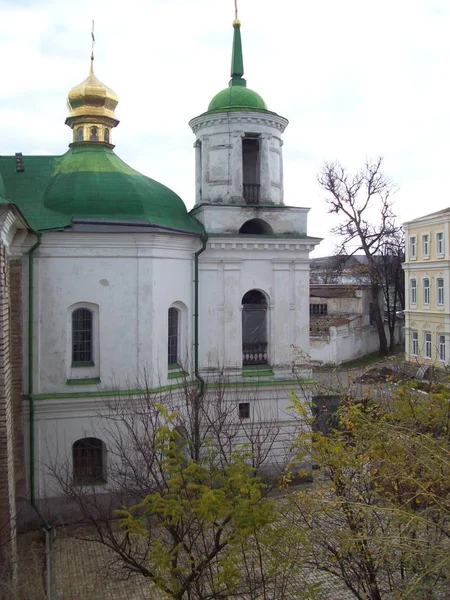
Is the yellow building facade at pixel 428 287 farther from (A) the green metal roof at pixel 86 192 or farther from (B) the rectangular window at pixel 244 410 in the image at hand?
(A) the green metal roof at pixel 86 192

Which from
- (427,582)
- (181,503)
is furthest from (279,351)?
(427,582)

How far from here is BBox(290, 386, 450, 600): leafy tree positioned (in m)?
6.40

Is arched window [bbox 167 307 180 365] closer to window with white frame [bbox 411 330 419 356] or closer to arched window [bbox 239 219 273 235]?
arched window [bbox 239 219 273 235]

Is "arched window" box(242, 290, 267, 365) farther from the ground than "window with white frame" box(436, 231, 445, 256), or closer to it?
closer to it

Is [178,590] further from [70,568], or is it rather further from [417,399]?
[70,568]

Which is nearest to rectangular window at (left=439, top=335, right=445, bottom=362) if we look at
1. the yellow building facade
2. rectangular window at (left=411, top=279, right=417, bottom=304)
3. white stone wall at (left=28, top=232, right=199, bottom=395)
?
the yellow building facade

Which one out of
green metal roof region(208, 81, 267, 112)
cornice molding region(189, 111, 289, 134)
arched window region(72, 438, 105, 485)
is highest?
green metal roof region(208, 81, 267, 112)

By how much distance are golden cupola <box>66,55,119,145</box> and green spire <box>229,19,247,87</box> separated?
410 centimetres

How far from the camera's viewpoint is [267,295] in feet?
61.3

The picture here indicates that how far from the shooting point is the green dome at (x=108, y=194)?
1611cm

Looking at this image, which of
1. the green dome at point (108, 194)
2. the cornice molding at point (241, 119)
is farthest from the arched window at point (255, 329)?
the cornice molding at point (241, 119)

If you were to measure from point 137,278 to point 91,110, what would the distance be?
607cm

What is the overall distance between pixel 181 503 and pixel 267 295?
1071 centimetres

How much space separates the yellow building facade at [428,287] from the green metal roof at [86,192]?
21211mm
